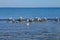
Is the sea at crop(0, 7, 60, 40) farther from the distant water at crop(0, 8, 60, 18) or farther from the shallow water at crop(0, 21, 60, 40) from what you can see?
the distant water at crop(0, 8, 60, 18)

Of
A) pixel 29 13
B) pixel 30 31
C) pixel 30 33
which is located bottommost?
pixel 29 13

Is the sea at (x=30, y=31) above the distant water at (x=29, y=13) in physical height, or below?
above

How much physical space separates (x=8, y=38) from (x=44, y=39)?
98.5 inches

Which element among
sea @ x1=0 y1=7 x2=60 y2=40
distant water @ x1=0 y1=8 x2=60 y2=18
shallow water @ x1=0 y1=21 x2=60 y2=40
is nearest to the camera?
shallow water @ x1=0 y1=21 x2=60 y2=40

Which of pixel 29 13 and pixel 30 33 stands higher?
pixel 30 33

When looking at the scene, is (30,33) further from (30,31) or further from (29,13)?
(29,13)

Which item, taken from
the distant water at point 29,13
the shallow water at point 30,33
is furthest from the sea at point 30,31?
the distant water at point 29,13

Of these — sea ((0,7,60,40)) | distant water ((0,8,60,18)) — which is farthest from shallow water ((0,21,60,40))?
distant water ((0,8,60,18))

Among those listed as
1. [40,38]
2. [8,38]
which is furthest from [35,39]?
[8,38]

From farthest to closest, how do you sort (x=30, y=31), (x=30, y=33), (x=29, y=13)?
(x=29, y=13) → (x=30, y=31) → (x=30, y=33)

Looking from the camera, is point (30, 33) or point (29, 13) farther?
point (29, 13)

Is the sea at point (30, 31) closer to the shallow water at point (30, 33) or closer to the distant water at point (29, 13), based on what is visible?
the shallow water at point (30, 33)

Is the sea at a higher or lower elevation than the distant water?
higher

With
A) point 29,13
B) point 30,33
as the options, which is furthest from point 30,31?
point 29,13
